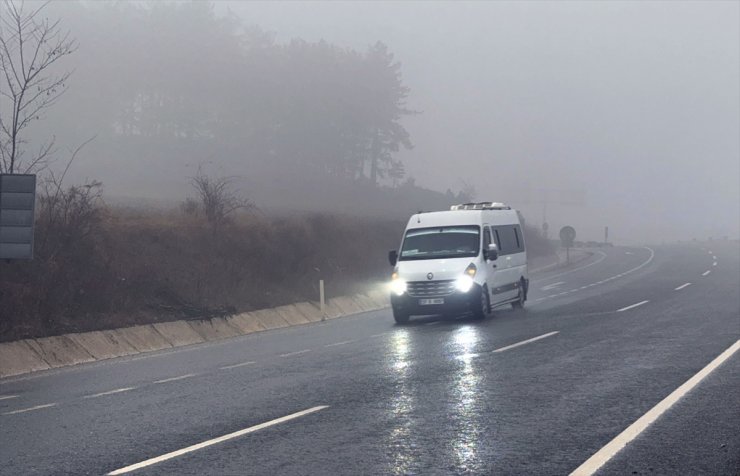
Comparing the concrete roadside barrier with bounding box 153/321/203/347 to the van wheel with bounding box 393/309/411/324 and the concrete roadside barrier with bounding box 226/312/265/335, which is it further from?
the van wheel with bounding box 393/309/411/324

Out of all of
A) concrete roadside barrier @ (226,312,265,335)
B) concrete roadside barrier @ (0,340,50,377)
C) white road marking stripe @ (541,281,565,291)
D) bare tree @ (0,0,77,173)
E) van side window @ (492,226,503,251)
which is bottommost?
white road marking stripe @ (541,281,565,291)

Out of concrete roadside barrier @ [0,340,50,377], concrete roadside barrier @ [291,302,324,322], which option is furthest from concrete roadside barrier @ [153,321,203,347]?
concrete roadside barrier @ [291,302,324,322]

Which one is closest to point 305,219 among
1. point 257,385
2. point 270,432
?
point 257,385

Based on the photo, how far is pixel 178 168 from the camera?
246 ft

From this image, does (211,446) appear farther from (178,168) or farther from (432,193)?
(432,193)

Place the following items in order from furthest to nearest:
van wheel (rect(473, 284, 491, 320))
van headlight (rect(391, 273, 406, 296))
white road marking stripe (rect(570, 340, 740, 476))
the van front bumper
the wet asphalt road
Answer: van headlight (rect(391, 273, 406, 296))
van wheel (rect(473, 284, 491, 320))
the van front bumper
the wet asphalt road
white road marking stripe (rect(570, 340, 740, 476))

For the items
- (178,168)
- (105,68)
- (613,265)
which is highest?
(105,68)

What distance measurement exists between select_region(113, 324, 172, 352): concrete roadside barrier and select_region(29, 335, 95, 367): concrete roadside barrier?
54.0 inches

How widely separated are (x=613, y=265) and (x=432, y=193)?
144 ft

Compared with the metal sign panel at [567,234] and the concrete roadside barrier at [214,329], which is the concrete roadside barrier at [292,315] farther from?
the metal sign panel at [567,234]

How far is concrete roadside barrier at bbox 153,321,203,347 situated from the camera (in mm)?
18419

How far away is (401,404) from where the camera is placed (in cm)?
904

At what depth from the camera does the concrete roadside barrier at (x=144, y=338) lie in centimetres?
1719

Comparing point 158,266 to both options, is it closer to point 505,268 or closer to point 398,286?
point 398,286
